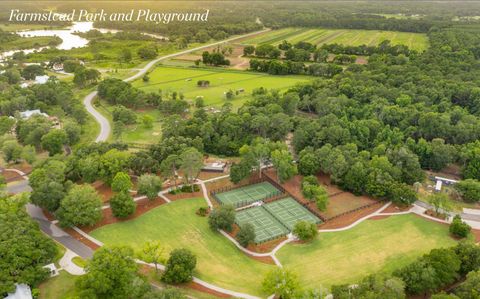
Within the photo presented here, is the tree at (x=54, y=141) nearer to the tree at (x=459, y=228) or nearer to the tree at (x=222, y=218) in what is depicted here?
the tree at (x=222, y=218)

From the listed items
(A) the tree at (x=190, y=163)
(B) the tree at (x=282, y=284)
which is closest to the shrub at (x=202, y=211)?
(A) the tree at (x=190, y=163)

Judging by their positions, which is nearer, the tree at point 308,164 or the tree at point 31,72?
the tree at point 308,164

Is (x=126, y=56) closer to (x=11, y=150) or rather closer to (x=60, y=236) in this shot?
(x=11, y=150)

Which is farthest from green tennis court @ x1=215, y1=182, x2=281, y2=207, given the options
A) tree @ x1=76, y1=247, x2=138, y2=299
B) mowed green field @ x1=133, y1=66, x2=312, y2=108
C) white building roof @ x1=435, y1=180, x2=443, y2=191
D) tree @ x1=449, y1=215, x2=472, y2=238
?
mowed green field @ x1=133, y1=66, x2=312, y2=108

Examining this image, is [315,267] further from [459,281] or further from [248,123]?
[248,123]

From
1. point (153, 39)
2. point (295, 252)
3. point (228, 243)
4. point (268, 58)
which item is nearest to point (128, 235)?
point (228, 243)

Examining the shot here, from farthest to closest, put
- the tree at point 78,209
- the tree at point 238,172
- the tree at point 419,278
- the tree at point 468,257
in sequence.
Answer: the tree at point 238,172
the tree at point 78,209
the tree at point 468,257
the tree at point 419,278

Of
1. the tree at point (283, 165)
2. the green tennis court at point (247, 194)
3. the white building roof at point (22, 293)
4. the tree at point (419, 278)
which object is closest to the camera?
the white building roof at point (22, 293)
